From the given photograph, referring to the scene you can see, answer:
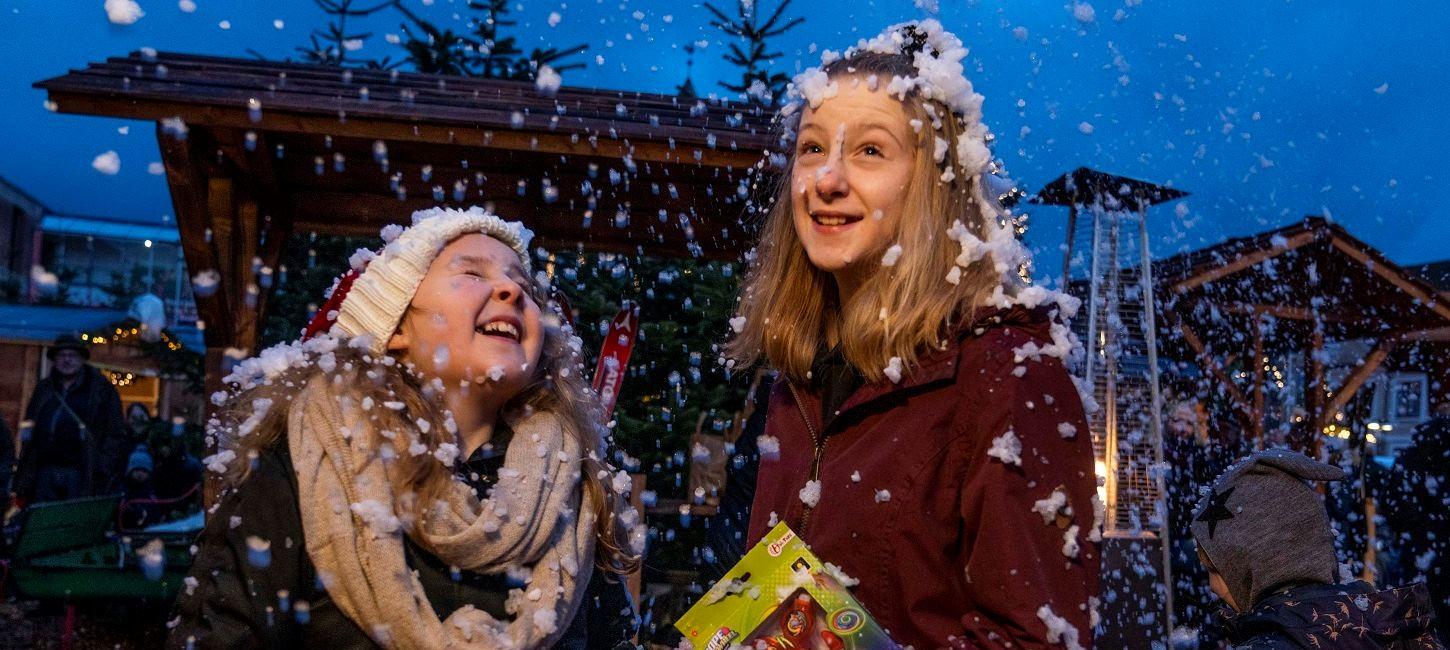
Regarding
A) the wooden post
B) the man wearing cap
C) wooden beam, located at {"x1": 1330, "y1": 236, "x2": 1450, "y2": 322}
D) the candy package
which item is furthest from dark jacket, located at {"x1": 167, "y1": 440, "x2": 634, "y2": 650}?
wooden beam, located at {"x1": 1330, "y1": 236, "x2": 1450, "y2": 322}

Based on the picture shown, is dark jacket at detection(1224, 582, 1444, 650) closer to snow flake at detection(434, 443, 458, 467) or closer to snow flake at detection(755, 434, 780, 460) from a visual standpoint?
snow flake at detection(755, 434, 780, 460)

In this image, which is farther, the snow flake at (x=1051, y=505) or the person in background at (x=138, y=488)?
the person in background at (x=138, y=488)

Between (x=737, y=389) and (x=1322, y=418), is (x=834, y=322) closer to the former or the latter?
(x=737, y=389)

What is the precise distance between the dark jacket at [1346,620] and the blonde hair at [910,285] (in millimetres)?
1816

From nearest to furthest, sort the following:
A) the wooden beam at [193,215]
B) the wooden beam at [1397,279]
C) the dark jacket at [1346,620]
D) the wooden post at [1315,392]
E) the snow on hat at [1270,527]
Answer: the dark jacket at [1346,620], the snow on hat at [1270,527], the wooden beam at [193,215], the wooden beam at [1397,279], the wooden post at [1315,392]

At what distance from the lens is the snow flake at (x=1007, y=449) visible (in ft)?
5.44

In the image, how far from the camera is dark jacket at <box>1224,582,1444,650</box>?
2.96 meters

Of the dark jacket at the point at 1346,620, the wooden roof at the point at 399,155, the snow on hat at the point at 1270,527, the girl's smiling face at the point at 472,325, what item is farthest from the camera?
the wooden roof at the point at 399,155

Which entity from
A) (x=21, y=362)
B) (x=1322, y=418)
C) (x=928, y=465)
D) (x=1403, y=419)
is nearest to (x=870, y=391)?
(x=928, y=465)

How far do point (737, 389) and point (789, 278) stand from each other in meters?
6.95

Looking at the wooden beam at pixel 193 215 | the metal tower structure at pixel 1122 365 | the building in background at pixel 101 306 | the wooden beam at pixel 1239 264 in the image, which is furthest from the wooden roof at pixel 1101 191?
the building in background at pixel 101 306

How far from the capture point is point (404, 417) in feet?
7.25

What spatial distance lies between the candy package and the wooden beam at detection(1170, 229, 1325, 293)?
9742mm

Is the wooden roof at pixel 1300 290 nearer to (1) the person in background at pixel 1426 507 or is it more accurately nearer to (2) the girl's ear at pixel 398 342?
(1) the person in background at pixel 1426 507
